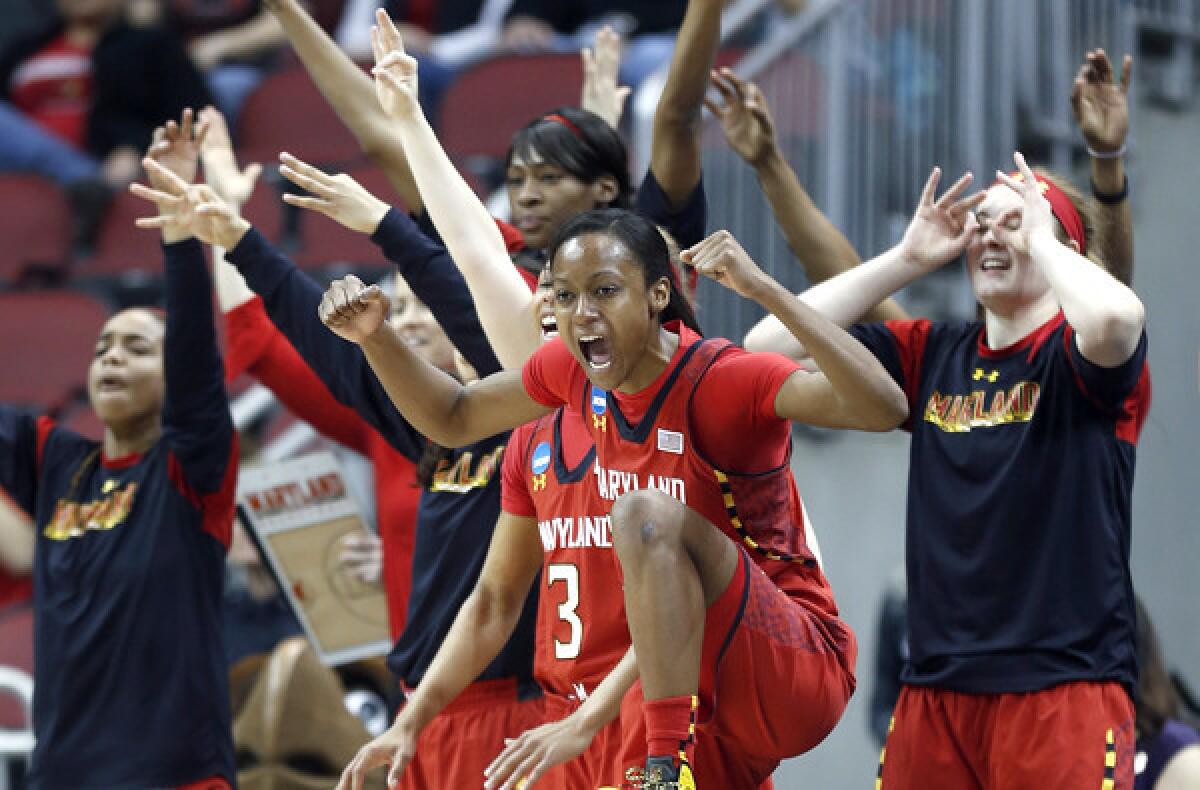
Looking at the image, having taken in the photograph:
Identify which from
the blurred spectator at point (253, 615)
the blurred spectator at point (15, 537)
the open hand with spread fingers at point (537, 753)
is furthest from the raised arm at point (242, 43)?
the open hand with spread fingers at point (537, 753)

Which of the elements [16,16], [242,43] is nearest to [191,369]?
[242,43]

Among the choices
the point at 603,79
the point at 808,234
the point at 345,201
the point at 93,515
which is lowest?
the point at 93,515

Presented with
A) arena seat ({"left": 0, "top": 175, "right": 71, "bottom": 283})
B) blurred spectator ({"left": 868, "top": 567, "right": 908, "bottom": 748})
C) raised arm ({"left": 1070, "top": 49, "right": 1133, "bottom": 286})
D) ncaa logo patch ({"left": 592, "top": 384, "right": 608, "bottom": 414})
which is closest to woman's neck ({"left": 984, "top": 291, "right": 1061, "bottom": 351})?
raised arm ({"left": 1070, "top": 49, "right": 1133, "bottom": 286})

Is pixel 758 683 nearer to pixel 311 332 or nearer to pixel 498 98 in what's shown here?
pixel 311 332

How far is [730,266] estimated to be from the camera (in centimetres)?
369

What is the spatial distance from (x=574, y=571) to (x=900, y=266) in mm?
1241

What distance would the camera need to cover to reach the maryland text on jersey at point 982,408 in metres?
4.36

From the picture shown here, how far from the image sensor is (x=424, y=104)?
8.95 m

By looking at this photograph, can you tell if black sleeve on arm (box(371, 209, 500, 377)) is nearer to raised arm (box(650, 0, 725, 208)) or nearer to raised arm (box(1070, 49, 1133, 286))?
raised arm (box(650, 0, 725, 208))

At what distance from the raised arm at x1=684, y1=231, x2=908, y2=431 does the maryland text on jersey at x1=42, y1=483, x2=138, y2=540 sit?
240 cm

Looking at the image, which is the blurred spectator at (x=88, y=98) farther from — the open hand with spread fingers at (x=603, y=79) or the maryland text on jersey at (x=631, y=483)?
the maryland text on jersey at (x=631, y=483)

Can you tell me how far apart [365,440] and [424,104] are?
344 centimetres

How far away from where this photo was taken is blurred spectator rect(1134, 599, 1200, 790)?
5.25 metres

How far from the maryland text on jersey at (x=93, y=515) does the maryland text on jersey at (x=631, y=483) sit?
2.01 m
